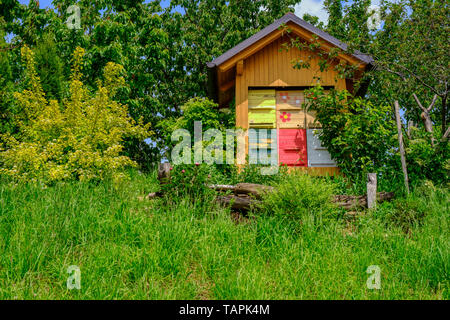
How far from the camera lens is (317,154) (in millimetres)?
10156

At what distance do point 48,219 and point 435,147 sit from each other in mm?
8523

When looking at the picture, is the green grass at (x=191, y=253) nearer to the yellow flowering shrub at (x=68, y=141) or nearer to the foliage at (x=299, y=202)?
the foliage at (x=299, y=202)

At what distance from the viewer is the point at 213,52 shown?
56.9 feet

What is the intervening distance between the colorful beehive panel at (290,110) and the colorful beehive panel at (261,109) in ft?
0.64

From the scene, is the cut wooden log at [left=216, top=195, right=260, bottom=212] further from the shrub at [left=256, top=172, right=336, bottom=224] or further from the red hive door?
the red hive door

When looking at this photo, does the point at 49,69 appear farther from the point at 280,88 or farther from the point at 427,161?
the point at 427,161

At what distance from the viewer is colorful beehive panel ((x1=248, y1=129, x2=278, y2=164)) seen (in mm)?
10047

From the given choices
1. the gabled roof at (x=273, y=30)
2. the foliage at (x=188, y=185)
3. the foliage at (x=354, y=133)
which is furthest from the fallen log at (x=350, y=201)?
the gabled roof at (x=273, y=30)

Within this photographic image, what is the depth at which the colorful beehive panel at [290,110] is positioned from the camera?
1043 centimetres

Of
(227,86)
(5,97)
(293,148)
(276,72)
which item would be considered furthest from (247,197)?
(5,97)

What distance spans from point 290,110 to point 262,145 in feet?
4.62

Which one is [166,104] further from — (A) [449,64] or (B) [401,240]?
(B) [401,240]

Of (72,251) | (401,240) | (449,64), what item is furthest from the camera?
(449,64)
